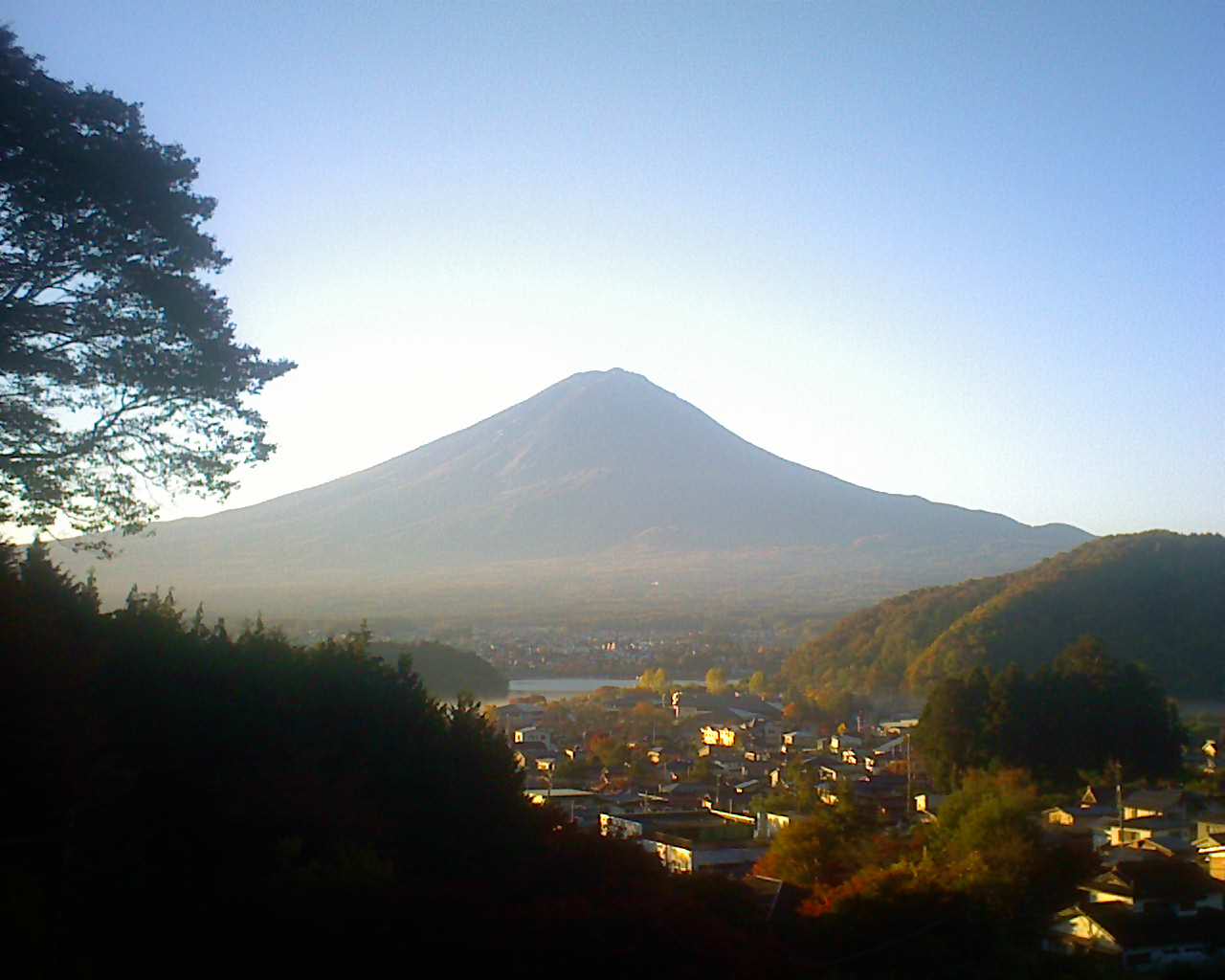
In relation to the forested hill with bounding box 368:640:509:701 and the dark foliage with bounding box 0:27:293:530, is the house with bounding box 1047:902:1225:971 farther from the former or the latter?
the dark foliage with bounding box 0:27:293:530

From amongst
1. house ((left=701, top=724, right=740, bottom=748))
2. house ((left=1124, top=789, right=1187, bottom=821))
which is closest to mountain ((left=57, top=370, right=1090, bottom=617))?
house ((left=701, top=724, right=740, bottom=748))

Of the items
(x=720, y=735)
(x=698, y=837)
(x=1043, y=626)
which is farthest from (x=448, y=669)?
(x=1043, y=626)

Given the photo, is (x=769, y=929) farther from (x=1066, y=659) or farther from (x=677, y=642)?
(x=677, y=642)

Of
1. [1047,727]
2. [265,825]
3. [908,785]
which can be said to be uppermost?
[265,825]

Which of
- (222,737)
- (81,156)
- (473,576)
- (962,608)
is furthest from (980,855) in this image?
(473,576)

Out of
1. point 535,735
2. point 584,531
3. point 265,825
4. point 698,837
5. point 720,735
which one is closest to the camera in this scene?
point 265,825

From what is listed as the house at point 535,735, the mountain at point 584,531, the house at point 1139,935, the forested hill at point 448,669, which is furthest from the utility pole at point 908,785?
the mountain at point 584,531

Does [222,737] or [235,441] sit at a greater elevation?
[235,441]

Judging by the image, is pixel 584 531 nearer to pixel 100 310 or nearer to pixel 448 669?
pixel 448 669
